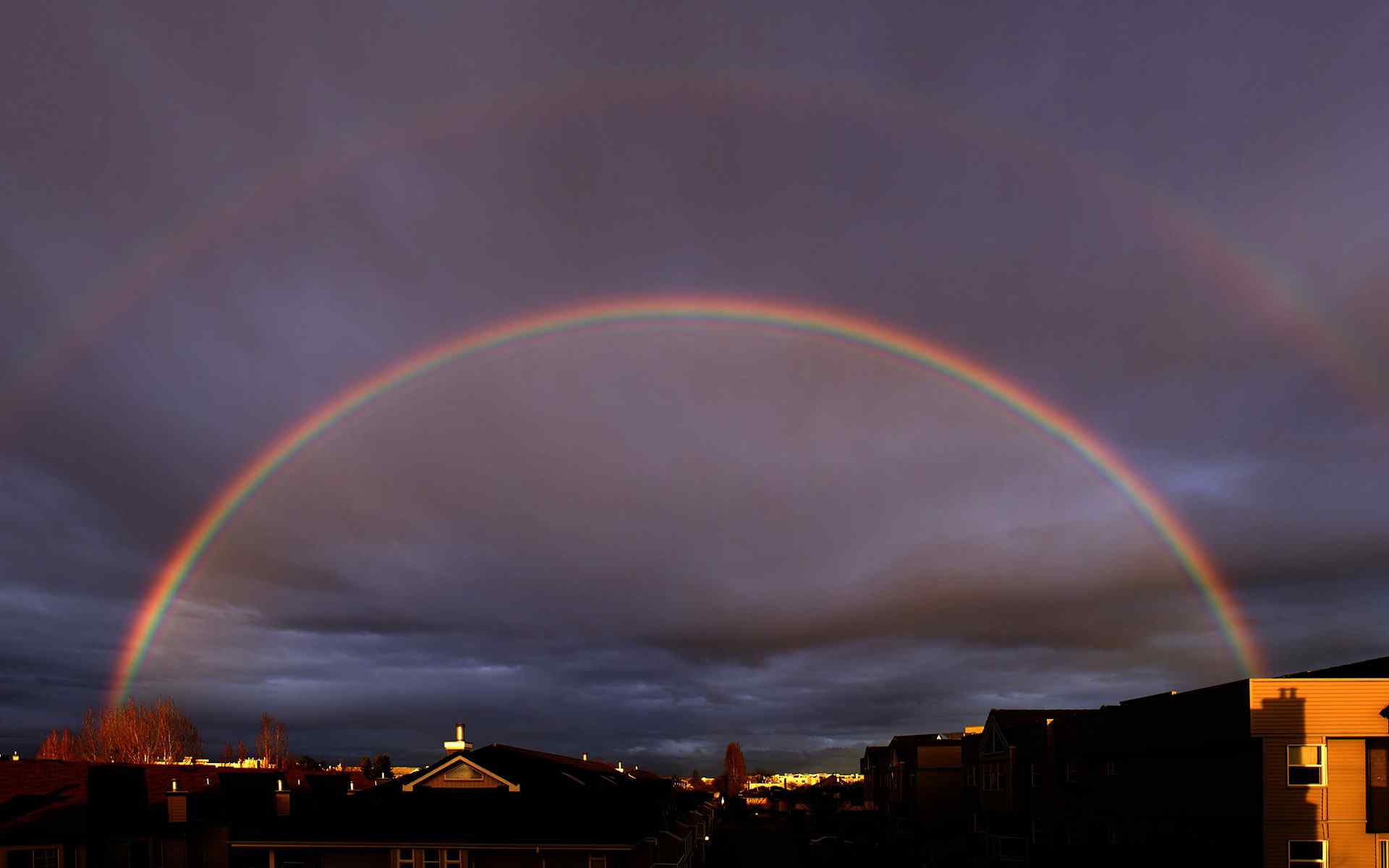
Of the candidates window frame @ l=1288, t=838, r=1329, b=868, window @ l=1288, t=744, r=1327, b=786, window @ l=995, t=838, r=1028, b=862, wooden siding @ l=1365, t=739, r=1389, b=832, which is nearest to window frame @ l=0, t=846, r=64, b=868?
window frame @ l=1288, t=838, r=1329, b=868

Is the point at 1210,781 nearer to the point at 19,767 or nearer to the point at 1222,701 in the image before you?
the point at 1222,701

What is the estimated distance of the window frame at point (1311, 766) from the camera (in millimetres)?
35250

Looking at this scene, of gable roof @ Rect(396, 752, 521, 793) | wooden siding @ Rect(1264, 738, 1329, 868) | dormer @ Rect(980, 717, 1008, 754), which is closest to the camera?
wooden siding @ Rect(1264, 738, 1329, 868)

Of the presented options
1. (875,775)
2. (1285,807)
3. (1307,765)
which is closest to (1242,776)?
(1285,807)

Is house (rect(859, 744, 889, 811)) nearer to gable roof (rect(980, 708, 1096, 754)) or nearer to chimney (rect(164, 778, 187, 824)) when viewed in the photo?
gable roof (rect(980, 708, 1096, 754))

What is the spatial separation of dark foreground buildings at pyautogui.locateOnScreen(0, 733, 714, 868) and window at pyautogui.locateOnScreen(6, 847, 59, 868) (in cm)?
6

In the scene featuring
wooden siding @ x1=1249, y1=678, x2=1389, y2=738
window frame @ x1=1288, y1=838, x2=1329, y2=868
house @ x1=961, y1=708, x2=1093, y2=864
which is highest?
wooden siding @ x1=1249, y1=678, x2=1389, y2=738

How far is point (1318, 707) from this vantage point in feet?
115

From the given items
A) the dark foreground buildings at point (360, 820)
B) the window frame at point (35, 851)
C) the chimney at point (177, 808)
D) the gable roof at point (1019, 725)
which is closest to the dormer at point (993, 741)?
the gable roof at point (1019, 725)

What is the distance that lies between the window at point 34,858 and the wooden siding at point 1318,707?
2025 inches

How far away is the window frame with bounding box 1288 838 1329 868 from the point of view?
34.9 m

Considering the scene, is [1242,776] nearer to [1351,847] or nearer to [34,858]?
[1351,847]

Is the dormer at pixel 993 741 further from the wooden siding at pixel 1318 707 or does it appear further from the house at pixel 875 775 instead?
the house at pixel 875 775

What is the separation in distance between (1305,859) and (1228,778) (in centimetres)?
361
